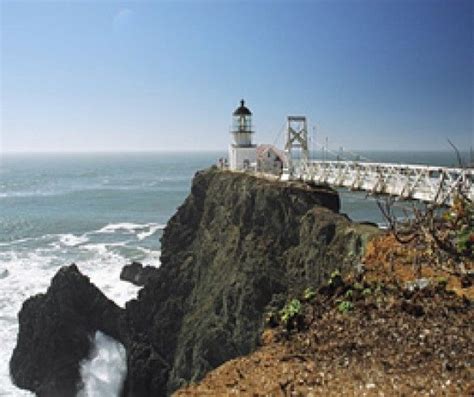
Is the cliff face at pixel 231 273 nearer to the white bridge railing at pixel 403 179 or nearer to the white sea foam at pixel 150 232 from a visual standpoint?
the white bridge railing at pixel 403 179

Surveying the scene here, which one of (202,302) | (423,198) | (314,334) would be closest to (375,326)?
(314,334)

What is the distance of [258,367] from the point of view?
7.97 meters

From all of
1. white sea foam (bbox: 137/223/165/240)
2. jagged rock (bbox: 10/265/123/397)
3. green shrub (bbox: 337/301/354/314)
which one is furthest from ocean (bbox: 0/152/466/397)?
green shrub (bbox: 337/301/354/314)

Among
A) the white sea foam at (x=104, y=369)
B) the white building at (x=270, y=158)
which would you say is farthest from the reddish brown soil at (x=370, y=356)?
the white building at (x=270, y=158)

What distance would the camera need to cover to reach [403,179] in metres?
19.9

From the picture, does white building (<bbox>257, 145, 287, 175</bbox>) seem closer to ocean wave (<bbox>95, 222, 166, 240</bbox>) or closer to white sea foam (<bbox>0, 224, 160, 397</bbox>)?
white sea foam (<bbox>0, 224, 160, 397</bbox>)

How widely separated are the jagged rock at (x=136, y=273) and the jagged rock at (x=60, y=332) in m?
10.9

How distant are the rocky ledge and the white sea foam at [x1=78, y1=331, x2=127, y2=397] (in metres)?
0.58

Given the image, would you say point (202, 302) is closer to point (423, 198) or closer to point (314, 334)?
point (423, 198)

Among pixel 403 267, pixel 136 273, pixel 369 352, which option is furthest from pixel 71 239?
pixel 369 352

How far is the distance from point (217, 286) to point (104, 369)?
29.0 ft

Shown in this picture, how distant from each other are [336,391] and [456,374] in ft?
5.37

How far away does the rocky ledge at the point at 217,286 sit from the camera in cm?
2625

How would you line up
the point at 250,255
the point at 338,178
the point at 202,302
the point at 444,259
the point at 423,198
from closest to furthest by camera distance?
the point at 444,259 → the point at 423,198 → the point at 338,178 → the point at 250,255 → the point at 202,302
